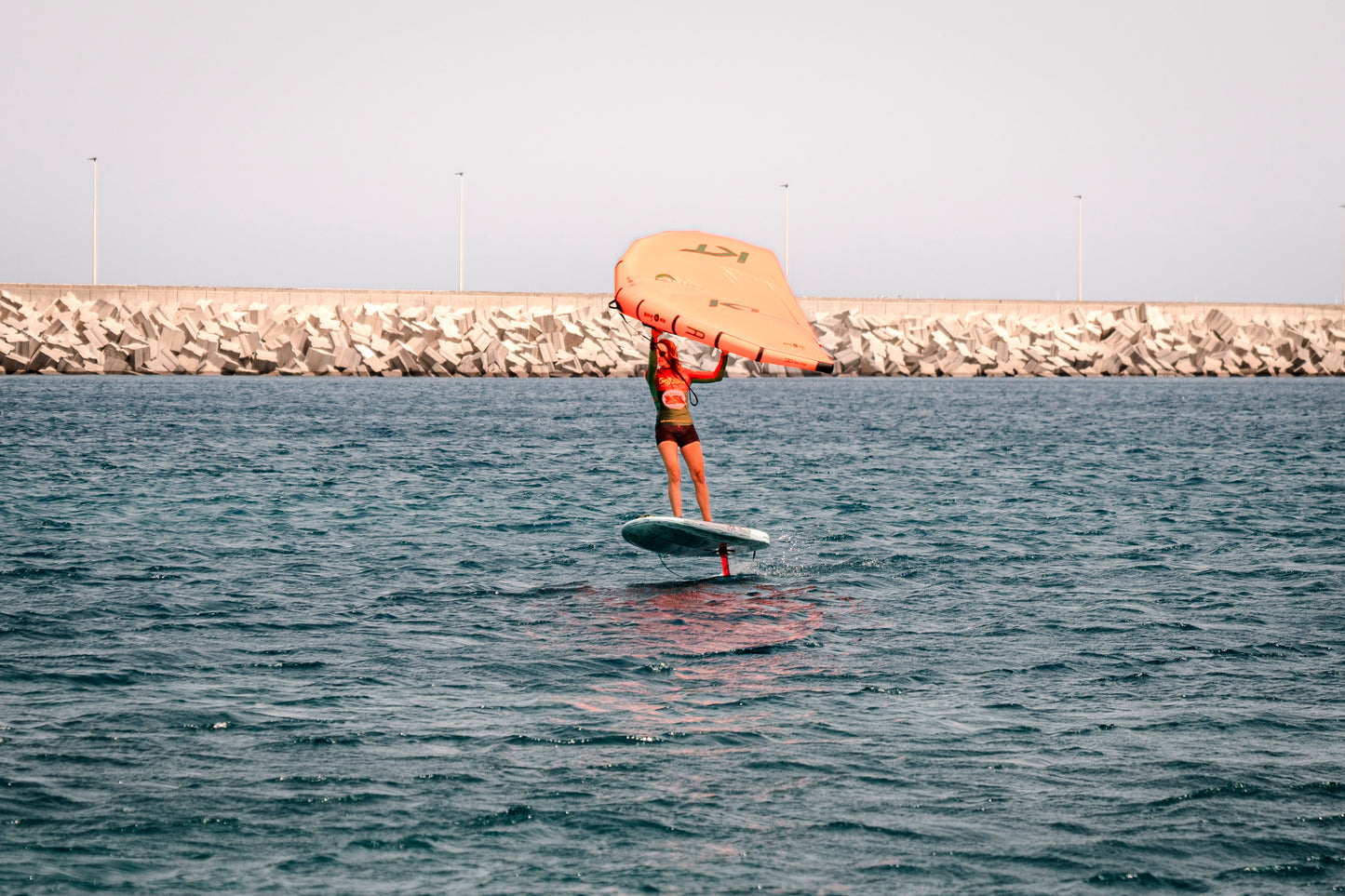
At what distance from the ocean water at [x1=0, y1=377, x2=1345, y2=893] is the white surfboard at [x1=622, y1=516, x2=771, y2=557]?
0.45 metres

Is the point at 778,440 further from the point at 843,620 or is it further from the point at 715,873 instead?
the point at 715,873

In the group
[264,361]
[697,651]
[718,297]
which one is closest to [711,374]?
[718,297]

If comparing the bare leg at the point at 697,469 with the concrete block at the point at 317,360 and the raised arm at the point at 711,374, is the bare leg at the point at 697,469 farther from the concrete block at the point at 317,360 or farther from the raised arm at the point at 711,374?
the concrete block at the point at 317,360

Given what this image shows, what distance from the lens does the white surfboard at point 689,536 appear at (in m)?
13.3

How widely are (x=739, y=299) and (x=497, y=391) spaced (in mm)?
48335

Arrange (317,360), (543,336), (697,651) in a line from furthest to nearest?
(543,336)
(317,360)
(697,651)

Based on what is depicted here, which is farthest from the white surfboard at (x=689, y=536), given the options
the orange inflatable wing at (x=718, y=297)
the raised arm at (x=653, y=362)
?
the orange inflatable wing at (x=718, y=297)

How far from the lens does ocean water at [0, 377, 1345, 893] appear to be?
260 inches

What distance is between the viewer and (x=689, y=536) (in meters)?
13.6

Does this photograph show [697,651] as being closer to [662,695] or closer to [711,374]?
[662,695]

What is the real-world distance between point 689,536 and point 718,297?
2.36m

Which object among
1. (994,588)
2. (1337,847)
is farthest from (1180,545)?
(1337,847)

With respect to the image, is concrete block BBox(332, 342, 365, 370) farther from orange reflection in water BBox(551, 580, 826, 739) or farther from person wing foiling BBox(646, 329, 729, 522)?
person wing foiling BBox(646, 329, 729, 522)

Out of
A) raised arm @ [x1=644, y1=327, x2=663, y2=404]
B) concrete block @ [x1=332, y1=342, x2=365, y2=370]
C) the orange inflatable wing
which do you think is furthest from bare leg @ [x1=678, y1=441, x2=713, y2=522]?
concrete block @ [x1=332, y1=342, x2=365, y2=370]
